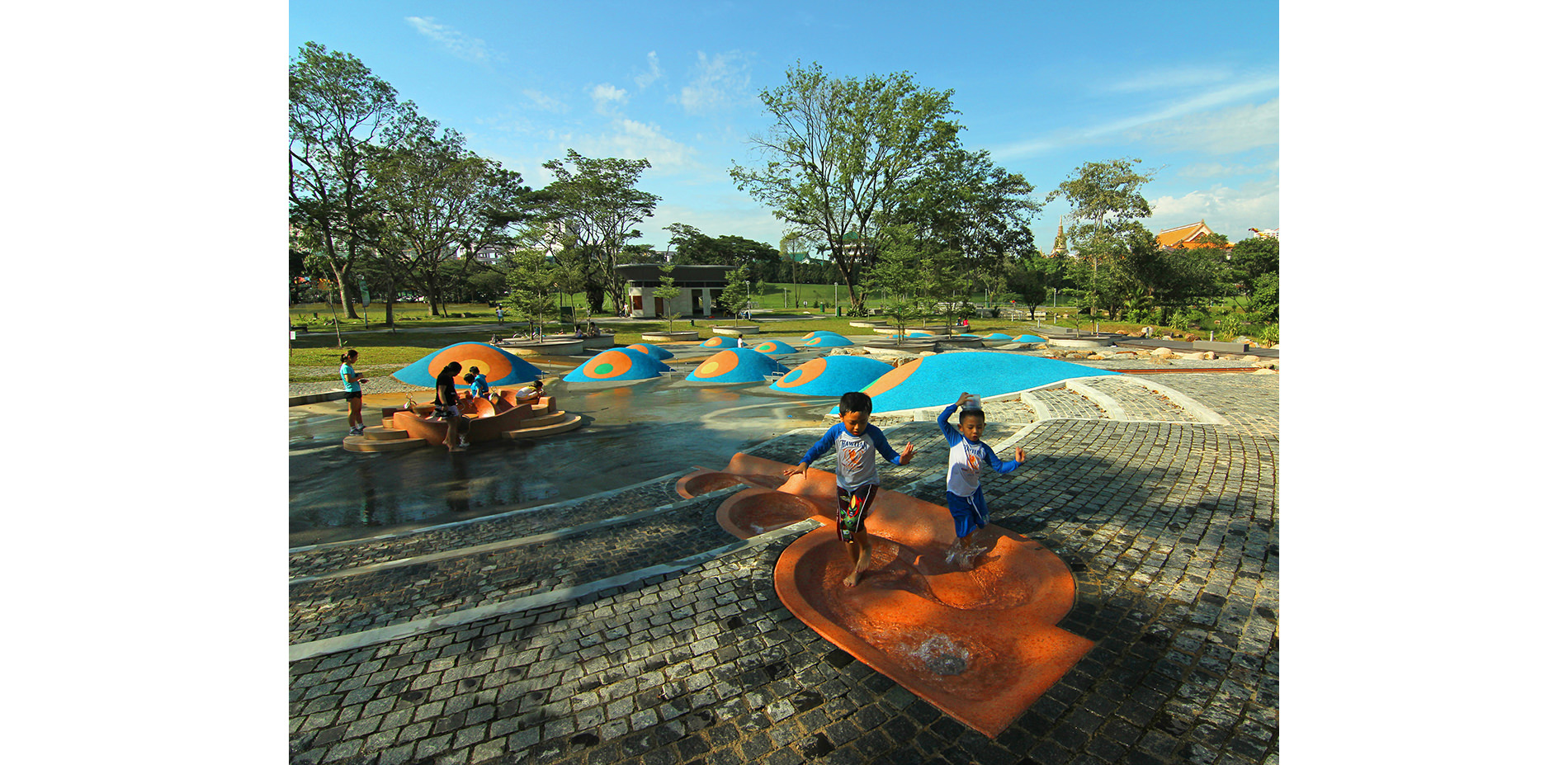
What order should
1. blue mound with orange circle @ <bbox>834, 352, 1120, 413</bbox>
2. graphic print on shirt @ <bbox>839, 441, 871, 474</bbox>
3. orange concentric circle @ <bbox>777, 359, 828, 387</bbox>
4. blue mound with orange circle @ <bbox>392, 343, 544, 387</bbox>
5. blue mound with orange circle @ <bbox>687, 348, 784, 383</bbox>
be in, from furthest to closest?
blue mound with orange circle @ <bbox>687, 348, 784, 383</bbox>, blue mound with orange circle @ <bbox>392, 343, 544, 387</bbox>, orange concentric circle @ <bbox>777, 359, 828, 387</bbox>, blue mound with orange circle @ <bbox>834, 352, 1120, 413</bbox>, graphic print on shirt @ <bbox>839, 441, 871, 474</bbox>

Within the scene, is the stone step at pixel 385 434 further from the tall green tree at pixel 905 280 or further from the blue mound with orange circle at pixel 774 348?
the tall green tree at pixel 905 280

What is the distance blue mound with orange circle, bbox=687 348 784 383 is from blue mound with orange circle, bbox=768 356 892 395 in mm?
1815

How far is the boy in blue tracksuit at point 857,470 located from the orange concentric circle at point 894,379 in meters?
9.83

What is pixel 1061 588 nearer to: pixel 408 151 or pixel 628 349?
pixel 628 349

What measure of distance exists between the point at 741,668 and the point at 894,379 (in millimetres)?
11710

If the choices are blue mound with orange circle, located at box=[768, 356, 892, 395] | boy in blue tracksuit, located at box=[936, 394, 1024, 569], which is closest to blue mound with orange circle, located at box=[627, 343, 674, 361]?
blue mound with orange circle, located at box=[768, 356, 892, 395]

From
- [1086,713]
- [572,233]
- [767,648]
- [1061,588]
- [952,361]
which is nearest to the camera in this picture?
[1086,713]

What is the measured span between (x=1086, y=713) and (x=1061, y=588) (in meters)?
1.44

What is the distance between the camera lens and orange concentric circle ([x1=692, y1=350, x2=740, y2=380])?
19.5 meters

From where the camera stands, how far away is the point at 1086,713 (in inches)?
121

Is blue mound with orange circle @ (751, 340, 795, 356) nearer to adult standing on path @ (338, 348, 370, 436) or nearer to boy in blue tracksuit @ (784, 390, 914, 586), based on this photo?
adult standing on path @ (338, 348, 370, 436)

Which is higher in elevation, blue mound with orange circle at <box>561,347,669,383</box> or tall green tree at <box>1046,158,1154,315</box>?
tall green tree at <box>1046,158,1154,315</box>

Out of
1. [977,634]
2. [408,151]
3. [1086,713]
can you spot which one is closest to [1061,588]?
[977,634]

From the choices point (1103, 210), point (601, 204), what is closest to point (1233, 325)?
point (1103, 210)
